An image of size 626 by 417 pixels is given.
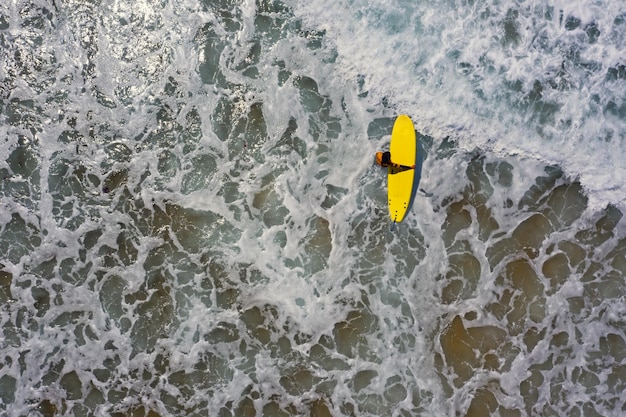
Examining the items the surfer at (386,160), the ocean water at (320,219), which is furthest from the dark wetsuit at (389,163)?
the ocean water at (320,219)

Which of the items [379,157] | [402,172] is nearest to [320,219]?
[379,157]

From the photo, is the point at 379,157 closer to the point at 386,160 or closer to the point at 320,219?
the point at 386,160

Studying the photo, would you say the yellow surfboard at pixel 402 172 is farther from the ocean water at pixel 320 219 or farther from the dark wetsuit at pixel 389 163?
the ocean water at pixel 320 219

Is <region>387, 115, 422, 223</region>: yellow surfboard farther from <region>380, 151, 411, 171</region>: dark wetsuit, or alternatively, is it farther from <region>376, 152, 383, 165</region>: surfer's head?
<region>376, 152, 383, 165</region>: surfer's head

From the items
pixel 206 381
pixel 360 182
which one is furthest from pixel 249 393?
pixel 360 182

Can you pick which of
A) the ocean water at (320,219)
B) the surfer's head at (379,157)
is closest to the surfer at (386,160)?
the surfer's head at (379,157)

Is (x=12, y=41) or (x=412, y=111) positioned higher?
(x=12, y=41)

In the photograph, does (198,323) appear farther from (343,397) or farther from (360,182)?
(360,182)
